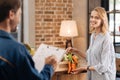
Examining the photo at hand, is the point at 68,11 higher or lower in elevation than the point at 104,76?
higher

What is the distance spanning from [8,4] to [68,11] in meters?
4.62

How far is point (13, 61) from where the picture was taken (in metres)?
1.49

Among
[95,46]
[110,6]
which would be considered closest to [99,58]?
[95,46]

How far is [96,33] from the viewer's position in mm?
3209

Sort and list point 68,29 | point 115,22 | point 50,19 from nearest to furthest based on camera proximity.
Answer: point 115,22 < point 68,29 < point 50,19

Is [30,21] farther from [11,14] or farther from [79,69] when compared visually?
[11,14]

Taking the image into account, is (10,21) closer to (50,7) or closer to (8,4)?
(8,4)

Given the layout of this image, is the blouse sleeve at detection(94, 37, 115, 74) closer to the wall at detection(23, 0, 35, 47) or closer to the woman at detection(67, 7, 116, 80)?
the woman at detection(67, 7, 116, 80)

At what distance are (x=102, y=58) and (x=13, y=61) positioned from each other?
171 centimetres

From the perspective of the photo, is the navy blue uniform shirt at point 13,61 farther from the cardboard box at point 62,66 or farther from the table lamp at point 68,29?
the table lamp at point 68,29

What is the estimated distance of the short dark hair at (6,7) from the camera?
4.93 feet

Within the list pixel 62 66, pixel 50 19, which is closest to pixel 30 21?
pixel 50 19

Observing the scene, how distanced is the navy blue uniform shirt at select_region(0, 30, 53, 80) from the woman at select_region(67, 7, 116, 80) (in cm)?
163

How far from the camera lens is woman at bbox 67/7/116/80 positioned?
9.95 ft
